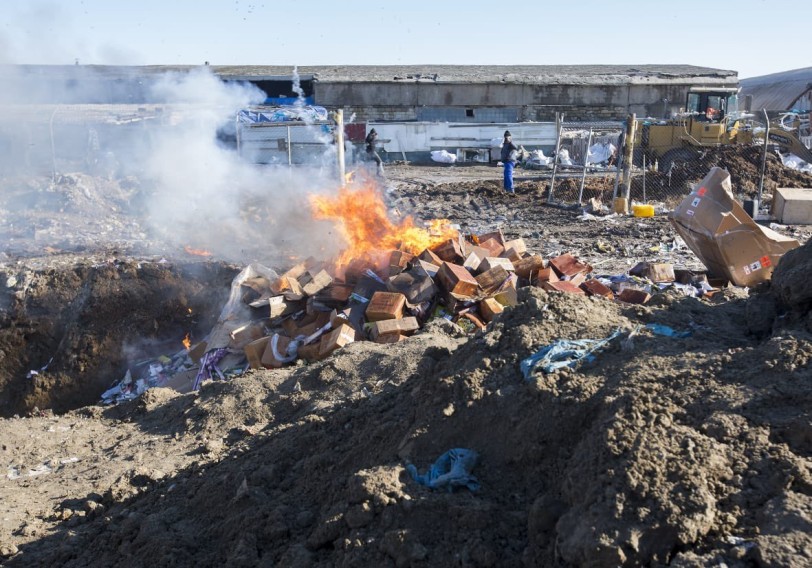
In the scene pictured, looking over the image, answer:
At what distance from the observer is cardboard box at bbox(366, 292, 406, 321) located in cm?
848

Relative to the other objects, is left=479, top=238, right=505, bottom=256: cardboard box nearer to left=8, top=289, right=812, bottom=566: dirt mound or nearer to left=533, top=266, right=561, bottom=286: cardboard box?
left=533, top=266, right=561, bottom=286: cardboard box

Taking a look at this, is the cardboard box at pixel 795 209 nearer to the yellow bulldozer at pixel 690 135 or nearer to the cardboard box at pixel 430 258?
the yellow bulldozer at pixel 690 135

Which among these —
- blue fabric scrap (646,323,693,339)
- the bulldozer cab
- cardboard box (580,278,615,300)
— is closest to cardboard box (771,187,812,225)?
cardboard box (580,278,615,300)

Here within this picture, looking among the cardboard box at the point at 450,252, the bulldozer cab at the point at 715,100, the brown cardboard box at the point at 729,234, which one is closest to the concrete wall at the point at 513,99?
the bulldozer cab at the point at 715,100

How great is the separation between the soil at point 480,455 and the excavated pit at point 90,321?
6.32ft

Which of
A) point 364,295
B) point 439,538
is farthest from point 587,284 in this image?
point 439,538

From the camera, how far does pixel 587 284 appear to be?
29.6ft

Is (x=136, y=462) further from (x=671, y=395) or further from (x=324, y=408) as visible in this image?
(x=671, y=395)

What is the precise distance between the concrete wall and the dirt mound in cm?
2971

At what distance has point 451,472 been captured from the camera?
3740 mm

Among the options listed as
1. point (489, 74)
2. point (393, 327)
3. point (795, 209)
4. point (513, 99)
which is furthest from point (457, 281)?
point (489, 74)

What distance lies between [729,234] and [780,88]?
3956 cm

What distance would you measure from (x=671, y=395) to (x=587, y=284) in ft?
17.8

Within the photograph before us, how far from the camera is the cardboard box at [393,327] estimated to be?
823 centimetres
